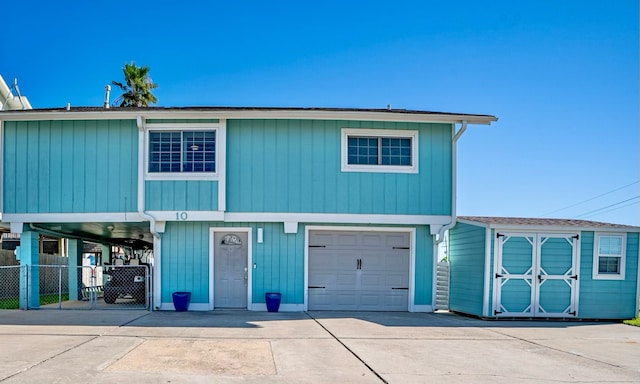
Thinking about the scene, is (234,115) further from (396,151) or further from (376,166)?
(396,151)

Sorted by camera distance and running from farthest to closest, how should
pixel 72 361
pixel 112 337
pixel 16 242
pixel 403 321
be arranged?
pixel 16 242
pixel 403 321
pixel 112 337
pixel 72 361

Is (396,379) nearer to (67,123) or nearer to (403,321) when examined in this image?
(403,321)

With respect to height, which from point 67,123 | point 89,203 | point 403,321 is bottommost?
point 403,321

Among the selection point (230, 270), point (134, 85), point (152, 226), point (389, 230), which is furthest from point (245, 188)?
point (134, 85)

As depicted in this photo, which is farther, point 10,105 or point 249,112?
point 10,105

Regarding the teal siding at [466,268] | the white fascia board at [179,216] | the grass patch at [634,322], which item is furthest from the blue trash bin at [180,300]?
the grass patch at [634,322]

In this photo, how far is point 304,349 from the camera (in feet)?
25.4

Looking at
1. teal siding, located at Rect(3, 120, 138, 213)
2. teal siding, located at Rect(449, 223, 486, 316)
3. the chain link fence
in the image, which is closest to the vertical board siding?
teal siding, located at Rect(3, 120, 138, 213)

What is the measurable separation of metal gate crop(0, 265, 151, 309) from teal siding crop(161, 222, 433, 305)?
0.74 m

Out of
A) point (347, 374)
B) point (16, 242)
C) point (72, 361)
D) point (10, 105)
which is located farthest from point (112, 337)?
point (10, 105)

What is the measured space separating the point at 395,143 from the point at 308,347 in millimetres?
6655

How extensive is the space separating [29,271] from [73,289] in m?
3.95

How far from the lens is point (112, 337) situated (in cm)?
847

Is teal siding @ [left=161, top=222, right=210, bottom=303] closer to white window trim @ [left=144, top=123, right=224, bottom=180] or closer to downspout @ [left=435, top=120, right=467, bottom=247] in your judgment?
white window trim @ [left=144, top=123, right=224, bottom=180]
